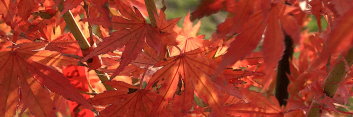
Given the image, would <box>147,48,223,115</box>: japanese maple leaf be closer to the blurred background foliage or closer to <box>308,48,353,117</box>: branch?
<box>308,48,353,117</box>: branch

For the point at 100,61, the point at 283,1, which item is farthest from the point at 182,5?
the point at 283,1

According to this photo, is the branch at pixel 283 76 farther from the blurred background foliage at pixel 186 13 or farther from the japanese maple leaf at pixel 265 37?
the blurred background foliage at pixel 186 13

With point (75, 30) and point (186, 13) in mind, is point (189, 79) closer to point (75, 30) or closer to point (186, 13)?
point (75, 30)

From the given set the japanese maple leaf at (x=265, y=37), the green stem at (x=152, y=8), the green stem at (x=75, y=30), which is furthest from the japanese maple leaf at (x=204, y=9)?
the green stem at (x=75, y=30)

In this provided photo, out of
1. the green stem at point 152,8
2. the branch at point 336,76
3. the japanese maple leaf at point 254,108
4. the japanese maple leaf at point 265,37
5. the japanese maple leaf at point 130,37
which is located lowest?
the japanese maple leaf at point 254,108

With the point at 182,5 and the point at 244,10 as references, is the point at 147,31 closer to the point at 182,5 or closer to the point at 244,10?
the point at 244,10
